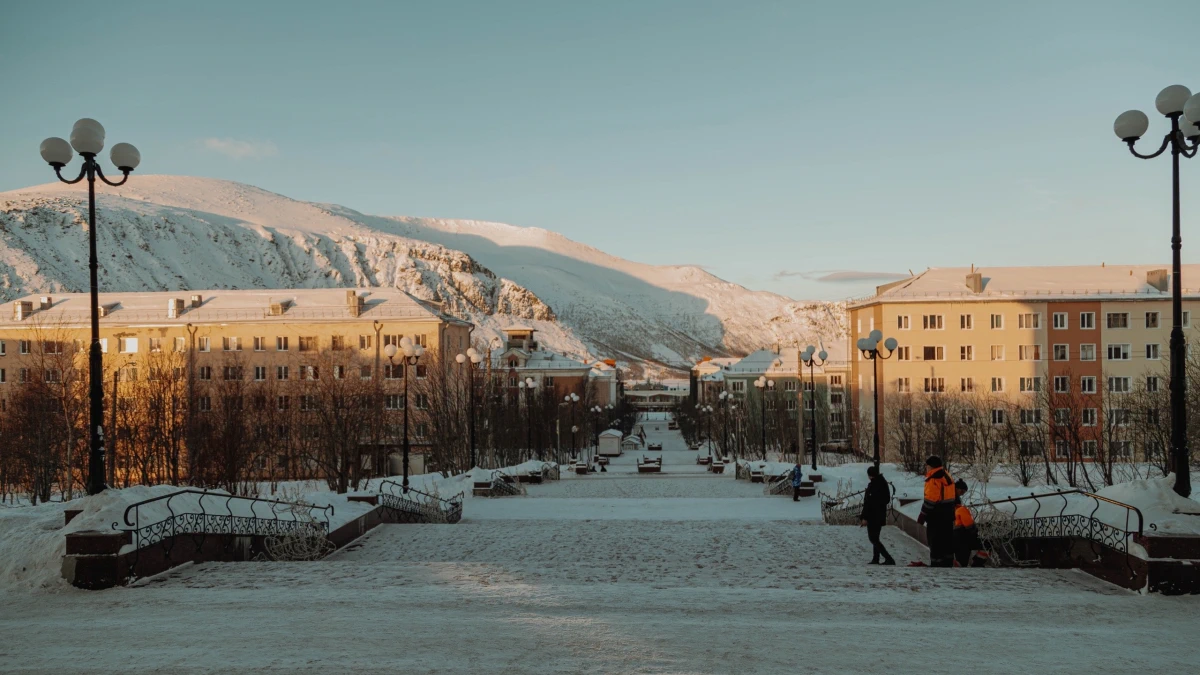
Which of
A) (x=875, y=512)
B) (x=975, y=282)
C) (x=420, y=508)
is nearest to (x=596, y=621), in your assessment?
(x=875, y=512)

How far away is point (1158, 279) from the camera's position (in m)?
70.2

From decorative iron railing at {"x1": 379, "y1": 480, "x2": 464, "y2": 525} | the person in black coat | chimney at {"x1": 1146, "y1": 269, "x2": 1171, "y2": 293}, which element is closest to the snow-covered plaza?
the person in black coat

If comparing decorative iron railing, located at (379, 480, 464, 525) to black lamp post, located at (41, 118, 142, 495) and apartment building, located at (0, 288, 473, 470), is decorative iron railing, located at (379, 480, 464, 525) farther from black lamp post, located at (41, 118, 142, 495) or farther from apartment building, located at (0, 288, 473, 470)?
apartment building, located at (0, 288, 473, 470)

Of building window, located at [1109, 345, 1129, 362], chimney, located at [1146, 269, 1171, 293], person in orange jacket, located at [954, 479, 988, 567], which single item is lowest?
person in orange jacket, located at [954, 479, 988, 567]

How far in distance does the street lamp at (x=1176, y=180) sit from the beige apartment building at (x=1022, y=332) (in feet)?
195

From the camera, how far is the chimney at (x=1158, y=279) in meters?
69.8

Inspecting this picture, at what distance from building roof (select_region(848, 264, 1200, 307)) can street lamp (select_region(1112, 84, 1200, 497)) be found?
60666 millimetres

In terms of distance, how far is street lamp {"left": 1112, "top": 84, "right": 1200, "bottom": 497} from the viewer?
1099 cm

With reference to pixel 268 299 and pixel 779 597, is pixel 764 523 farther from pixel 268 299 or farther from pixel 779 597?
pixel 268 299

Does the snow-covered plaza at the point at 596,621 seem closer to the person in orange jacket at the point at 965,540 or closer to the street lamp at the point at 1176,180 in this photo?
the person in orange jacket at the point at 965,540

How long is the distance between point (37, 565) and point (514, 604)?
17.7ft

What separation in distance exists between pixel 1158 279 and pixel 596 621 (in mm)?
76548

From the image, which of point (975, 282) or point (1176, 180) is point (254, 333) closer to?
point (975, 282)

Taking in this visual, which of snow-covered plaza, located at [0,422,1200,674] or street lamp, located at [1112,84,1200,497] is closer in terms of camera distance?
snow-covered plaza, located at [0,422,1200,674]
